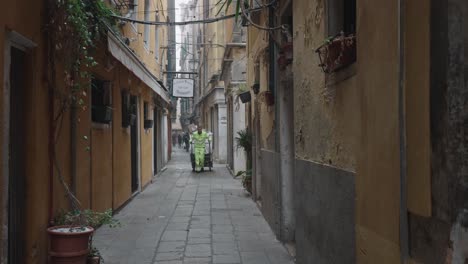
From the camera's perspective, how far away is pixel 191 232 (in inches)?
313

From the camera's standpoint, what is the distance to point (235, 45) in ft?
57.2

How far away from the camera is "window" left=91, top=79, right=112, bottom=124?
8.17 meters

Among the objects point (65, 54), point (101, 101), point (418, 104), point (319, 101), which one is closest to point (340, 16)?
point (319, 101)

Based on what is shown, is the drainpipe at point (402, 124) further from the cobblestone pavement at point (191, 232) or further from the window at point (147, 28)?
the window at point (147, 28)

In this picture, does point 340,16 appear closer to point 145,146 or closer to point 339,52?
point 339,52

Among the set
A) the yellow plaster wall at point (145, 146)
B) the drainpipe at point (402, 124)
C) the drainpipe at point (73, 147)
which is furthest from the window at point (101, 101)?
the drainpipe at point (402, 124)

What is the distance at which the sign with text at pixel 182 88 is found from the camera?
23.3 meters

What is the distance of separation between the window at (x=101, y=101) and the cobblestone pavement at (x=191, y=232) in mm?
1835

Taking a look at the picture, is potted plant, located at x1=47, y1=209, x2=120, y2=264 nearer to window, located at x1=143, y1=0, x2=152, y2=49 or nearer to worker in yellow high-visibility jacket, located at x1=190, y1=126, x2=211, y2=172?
window, located at x1=143, y1=0, x2=152, y2=49

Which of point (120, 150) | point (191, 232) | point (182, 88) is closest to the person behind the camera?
point (191, 232)

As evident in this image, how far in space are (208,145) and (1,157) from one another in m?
14.9

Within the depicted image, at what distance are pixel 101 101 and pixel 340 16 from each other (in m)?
5.48

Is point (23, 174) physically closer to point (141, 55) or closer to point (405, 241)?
point (405, 241)

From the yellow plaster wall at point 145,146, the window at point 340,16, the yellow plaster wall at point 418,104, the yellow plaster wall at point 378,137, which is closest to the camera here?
the yellow plaster wall at point 418,104
